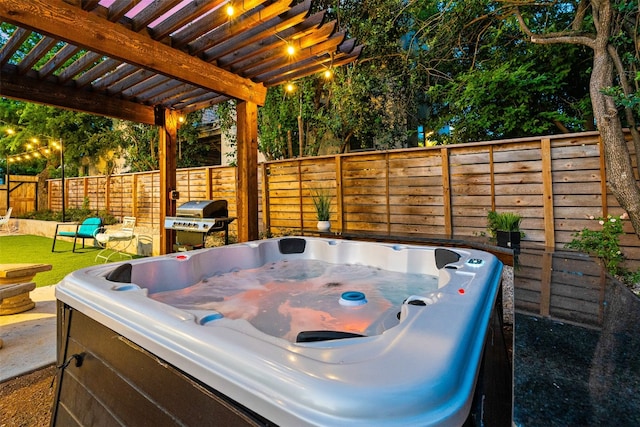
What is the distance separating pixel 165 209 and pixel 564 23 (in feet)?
21.2

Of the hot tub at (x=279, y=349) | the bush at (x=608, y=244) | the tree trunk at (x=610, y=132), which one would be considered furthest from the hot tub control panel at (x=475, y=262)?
the tree trunk at (x=610, y=132)

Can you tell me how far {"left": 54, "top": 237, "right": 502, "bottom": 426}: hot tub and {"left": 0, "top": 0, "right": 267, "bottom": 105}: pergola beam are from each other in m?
1.57

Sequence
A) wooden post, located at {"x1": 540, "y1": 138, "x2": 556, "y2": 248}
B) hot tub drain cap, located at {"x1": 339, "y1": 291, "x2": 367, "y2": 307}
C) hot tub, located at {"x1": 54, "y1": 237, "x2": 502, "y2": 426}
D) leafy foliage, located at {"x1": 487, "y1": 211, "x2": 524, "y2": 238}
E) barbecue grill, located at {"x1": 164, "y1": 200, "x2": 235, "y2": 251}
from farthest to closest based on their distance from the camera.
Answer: wooden post, located at {"x1": 540, "y1": 138, "x2": 556, "y2": 248}, barbecue grill, located at {"x1": 164, "y1": 200, "x2": 235, "y2": 251}, leafy foliage, located at {"x1": 487, "y1": 211, "x2": 524, "y2": 238}, hot tub drain cap, located at {"x1": 339, "y1": 291, "x2": 367, "y2": 307}, hot tub, located at {"x1": 54, "y1": 237, "x2": 502, "y2": 426}

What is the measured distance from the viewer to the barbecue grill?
325cm

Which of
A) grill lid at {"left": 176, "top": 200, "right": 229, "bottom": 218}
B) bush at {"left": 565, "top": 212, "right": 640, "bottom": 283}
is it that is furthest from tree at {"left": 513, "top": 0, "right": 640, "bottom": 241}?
grill lid at {"left": 176, "top": 200, "right": 229, "bottom": 218}

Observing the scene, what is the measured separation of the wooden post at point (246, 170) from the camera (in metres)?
3.16

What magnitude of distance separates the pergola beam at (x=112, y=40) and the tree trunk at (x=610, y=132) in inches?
145

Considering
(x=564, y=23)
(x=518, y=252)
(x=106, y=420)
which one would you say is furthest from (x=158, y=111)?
(x=564, y=23)

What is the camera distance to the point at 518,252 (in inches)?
104

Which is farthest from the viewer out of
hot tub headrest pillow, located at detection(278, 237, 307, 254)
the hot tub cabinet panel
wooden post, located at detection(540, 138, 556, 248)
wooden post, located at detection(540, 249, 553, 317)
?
wooden post, located at detection(540, 138, 556, 248)

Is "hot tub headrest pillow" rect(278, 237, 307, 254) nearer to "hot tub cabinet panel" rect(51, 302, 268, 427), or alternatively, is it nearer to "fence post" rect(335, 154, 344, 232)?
"hot tub cabinet panel" rect(51, 302, 268, 427)

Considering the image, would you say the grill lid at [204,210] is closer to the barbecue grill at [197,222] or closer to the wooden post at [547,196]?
the barbecue grill at [197,222]

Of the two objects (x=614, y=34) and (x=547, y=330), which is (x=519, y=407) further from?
(x=614, y=34)

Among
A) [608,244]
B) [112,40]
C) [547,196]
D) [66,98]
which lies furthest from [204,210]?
[608,244]
